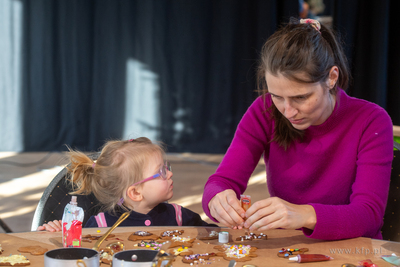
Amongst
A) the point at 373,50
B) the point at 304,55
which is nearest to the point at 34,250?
the point at 304,55

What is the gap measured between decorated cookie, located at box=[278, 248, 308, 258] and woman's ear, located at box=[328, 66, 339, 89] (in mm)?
552

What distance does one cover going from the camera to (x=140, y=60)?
5.39 meters

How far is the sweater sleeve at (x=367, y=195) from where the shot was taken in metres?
1.08

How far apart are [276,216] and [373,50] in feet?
12.5

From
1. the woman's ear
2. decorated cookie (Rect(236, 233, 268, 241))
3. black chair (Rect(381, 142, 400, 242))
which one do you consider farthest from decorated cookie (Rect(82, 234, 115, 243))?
black chair (Rect(381, 142, 400, 242))

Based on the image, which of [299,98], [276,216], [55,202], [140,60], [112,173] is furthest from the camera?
[140,60]

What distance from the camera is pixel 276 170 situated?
1.53 m

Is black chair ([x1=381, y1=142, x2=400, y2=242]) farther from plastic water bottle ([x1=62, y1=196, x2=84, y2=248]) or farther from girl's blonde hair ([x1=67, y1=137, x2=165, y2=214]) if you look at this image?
plastic water bottle ([x1=62, y1=196, x2=84, y2=248])

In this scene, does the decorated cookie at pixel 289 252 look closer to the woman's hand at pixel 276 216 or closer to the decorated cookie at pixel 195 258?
the woman's hand at pixel 276 216

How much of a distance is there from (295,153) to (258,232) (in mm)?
403

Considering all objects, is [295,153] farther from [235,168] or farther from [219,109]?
[219,109]

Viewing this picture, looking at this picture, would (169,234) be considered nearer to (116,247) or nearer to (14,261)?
(116,247)

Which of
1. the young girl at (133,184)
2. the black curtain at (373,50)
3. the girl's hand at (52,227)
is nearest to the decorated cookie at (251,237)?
the young girl at (133,184)

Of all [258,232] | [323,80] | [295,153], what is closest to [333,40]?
[323,80]
